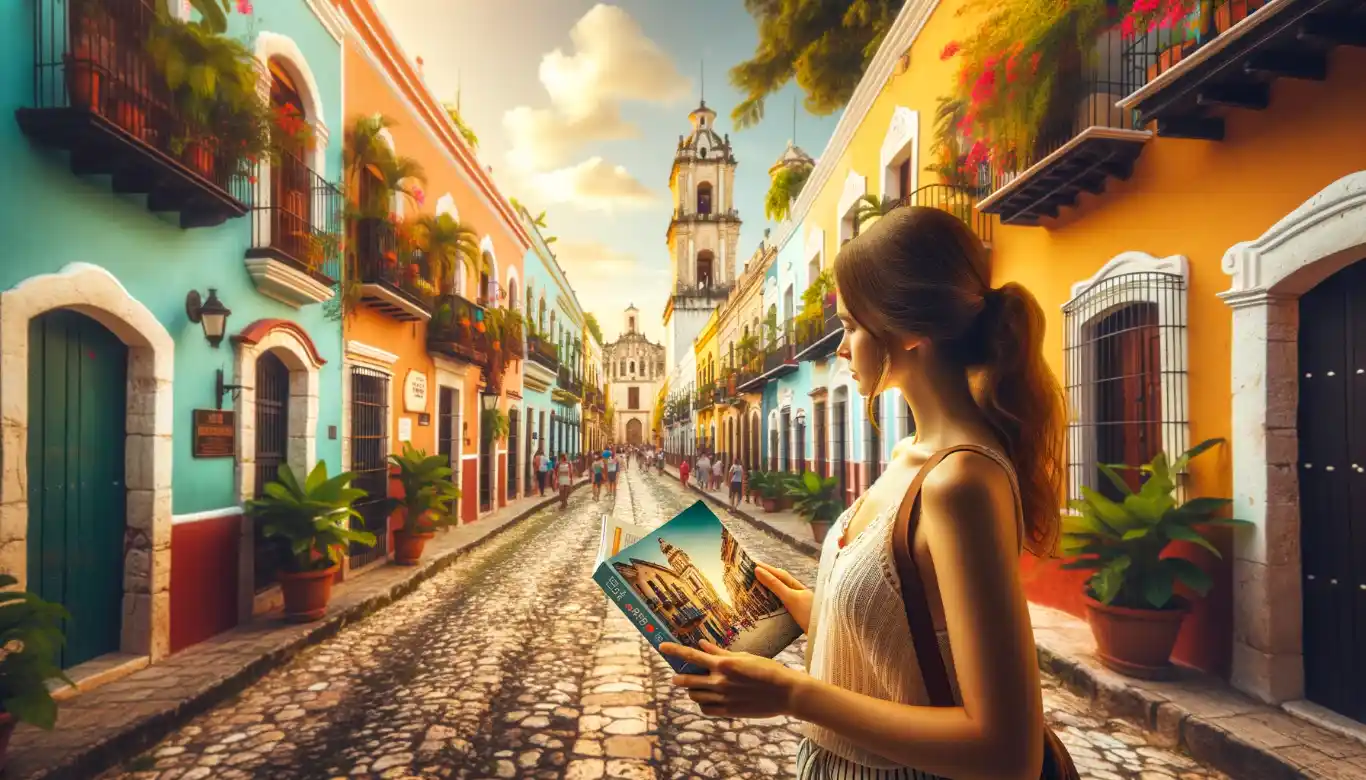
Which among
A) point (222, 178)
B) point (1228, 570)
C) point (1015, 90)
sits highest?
point (1015, 90)

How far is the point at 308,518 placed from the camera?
5965 millimetres

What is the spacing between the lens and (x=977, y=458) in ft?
3.30

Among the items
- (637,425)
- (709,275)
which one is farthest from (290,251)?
(637,425)

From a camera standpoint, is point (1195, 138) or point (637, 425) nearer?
point (1195, 138)

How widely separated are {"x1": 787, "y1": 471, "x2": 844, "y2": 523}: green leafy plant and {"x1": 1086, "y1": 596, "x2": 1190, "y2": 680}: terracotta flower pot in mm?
6227

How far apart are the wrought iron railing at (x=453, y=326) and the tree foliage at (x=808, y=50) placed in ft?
19.1

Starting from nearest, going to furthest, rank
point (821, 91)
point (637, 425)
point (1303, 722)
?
point (1303, 722) < point (821, 91) < point (637, 425)

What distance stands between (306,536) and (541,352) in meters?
13.4

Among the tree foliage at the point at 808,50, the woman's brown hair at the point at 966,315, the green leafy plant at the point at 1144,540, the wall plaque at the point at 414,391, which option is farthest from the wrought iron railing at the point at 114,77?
the tree foliage at the point at 808,50

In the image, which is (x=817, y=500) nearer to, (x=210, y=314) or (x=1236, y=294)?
(x=1236, y=294)

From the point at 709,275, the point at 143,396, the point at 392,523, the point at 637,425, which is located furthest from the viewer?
the point at 637,425

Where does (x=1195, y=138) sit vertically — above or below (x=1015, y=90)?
below

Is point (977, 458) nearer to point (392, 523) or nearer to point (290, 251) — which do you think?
point (290, 251)

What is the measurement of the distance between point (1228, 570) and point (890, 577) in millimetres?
Result: 4534
